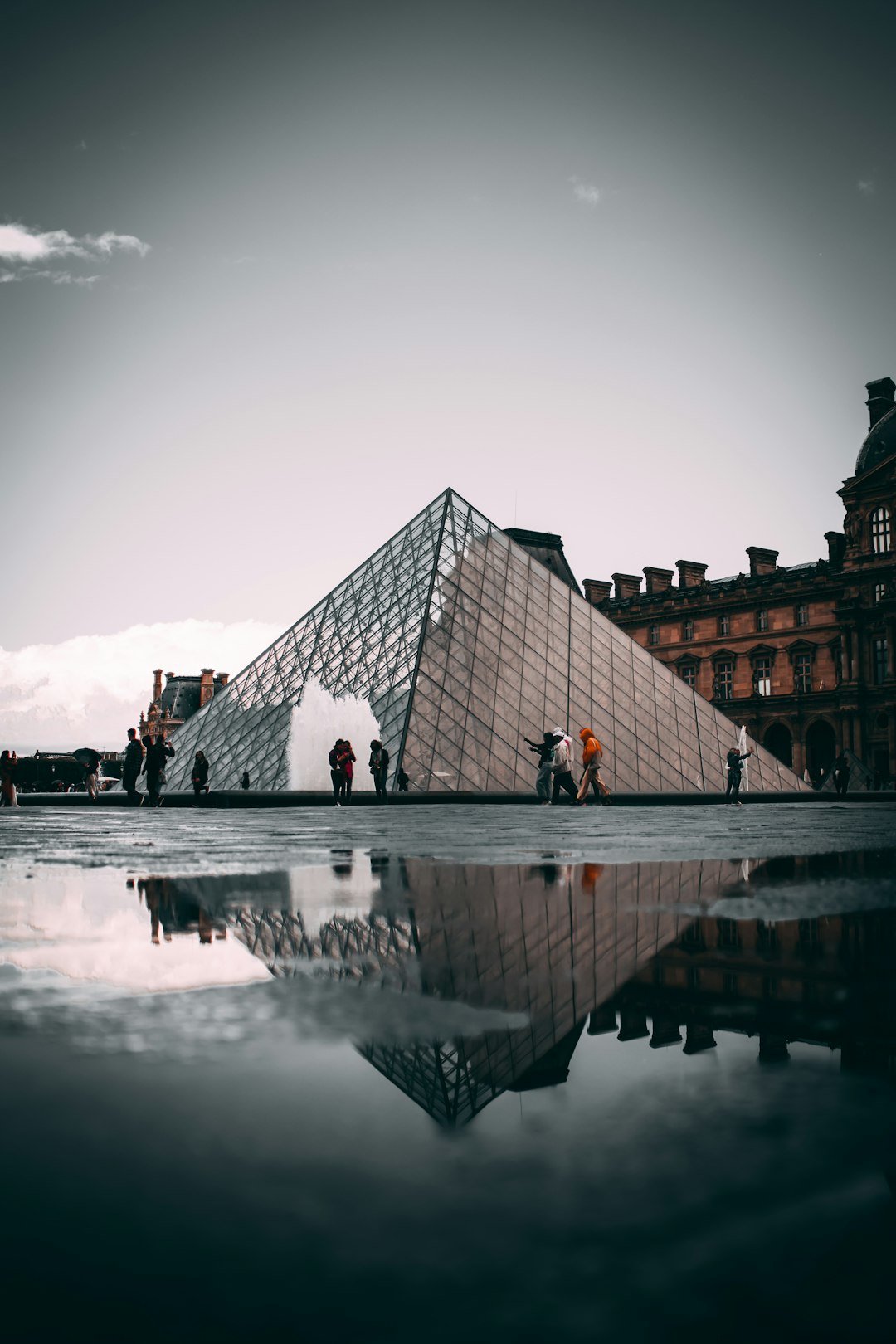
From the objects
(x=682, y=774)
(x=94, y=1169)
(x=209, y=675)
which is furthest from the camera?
(x=209, y=675)

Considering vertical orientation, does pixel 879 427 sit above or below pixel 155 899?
above

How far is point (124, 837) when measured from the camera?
8.50 meters

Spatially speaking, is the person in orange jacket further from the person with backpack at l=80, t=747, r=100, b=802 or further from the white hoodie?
the person with backpack at l=80, t=747, r=100, b=802

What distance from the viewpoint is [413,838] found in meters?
8.25

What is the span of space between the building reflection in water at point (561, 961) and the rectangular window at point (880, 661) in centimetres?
4691

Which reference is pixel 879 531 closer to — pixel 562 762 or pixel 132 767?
pixel 562 762

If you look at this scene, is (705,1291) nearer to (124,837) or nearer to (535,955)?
(535,955)

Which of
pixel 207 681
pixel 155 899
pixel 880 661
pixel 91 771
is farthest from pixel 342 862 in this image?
pixel 207 681

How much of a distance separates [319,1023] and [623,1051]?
481 mm

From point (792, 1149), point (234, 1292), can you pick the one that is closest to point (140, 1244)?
point (234, 1292)

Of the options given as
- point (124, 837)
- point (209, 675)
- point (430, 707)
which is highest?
point (209, 675)

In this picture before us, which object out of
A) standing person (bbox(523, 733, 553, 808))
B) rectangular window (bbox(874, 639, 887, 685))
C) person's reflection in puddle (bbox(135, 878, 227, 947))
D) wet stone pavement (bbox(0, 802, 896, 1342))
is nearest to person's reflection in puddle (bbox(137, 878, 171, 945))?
person's reflection in puddle (bbox(135, 878, 227, 947))

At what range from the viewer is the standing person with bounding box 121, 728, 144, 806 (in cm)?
1725

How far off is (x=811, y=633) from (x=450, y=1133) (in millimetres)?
53439
